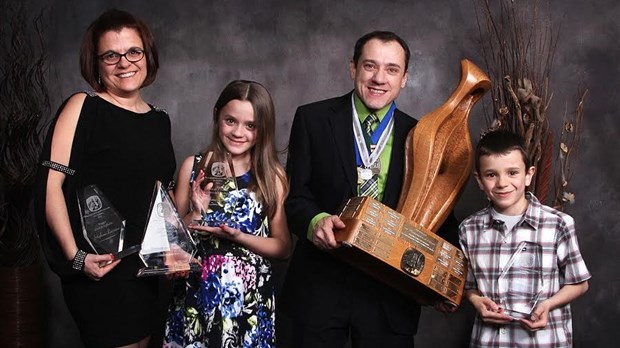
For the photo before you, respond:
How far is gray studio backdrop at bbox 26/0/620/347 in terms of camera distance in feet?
13.6

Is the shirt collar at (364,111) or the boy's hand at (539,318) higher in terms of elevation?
the shirt collar at (364,111)

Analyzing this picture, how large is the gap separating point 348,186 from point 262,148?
1.42ft

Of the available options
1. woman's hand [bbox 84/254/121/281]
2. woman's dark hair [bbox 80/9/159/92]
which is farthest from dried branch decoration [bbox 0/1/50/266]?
woman's hand [bbox 84/254/121/281]

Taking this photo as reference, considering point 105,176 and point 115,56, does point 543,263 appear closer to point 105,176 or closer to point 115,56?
point 105,176

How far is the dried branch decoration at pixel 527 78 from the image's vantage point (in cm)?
348

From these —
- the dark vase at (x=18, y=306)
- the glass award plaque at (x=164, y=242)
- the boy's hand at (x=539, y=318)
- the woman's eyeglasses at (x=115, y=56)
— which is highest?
the woman's eyeglasses at (x=115, y=56)

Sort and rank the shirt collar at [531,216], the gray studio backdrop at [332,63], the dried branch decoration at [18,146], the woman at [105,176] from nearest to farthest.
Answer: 1. the woman at [105,176]
2. the shirt collar at [531,216]
3. the dried branch decoration at [18,146]
4. the gray studio backdrop at [332,63]

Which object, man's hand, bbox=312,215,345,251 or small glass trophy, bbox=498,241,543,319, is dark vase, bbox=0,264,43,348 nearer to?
man's hand, bbox=312,215,345,251

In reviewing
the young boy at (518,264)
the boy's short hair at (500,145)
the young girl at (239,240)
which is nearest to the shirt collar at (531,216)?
the young boy at (518,264)

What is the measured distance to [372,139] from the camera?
2.91 meters

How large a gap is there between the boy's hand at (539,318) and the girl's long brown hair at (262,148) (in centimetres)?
103

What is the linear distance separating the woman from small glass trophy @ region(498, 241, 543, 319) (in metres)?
1.26

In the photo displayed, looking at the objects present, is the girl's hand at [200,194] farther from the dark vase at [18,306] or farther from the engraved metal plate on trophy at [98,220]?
the dark vase at [18,306]

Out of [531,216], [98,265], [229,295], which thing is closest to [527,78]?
[531,216]
